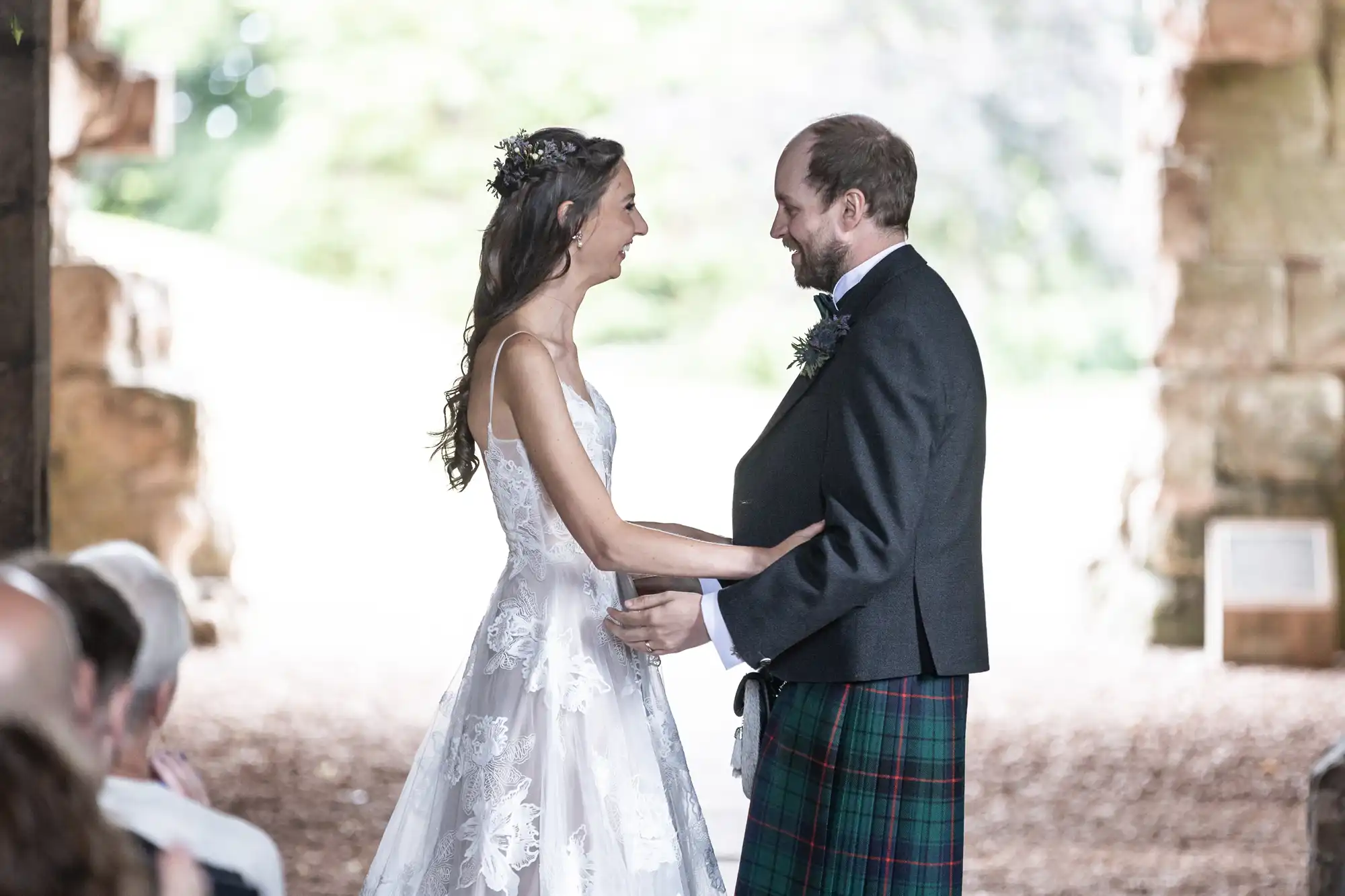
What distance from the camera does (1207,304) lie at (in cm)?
905

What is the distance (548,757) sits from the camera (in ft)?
9.93

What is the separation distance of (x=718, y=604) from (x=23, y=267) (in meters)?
1.73

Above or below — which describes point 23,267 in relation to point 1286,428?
above

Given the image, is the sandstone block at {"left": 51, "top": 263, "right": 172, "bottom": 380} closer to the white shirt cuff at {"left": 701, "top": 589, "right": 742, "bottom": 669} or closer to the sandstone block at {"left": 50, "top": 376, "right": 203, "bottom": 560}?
the sandstone block at {"left": 50, "top": 376, "right": 203, "bottom": 560}

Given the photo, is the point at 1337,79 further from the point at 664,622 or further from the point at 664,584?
the point at 664,622

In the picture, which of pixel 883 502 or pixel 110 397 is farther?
pixel 110 397

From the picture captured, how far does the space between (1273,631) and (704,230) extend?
35.4 ft

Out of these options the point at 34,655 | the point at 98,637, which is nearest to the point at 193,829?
the point at 98,637

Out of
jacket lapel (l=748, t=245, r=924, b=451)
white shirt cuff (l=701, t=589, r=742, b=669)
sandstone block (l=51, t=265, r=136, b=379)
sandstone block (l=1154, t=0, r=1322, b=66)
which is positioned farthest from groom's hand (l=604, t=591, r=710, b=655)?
sandstone block (l=1154, t=0, r=1322, b=66)

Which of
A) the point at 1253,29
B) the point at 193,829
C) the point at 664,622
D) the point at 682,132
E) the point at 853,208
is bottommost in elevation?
the point at 193,829

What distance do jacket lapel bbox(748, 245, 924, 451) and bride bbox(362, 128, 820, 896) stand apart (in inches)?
11.7

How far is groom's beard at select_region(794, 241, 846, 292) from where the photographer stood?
2.88m

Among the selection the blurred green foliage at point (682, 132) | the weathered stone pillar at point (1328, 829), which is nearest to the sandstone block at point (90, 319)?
the weathered stone pillar at point (1328, 829)

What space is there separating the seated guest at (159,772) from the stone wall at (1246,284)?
786cm
